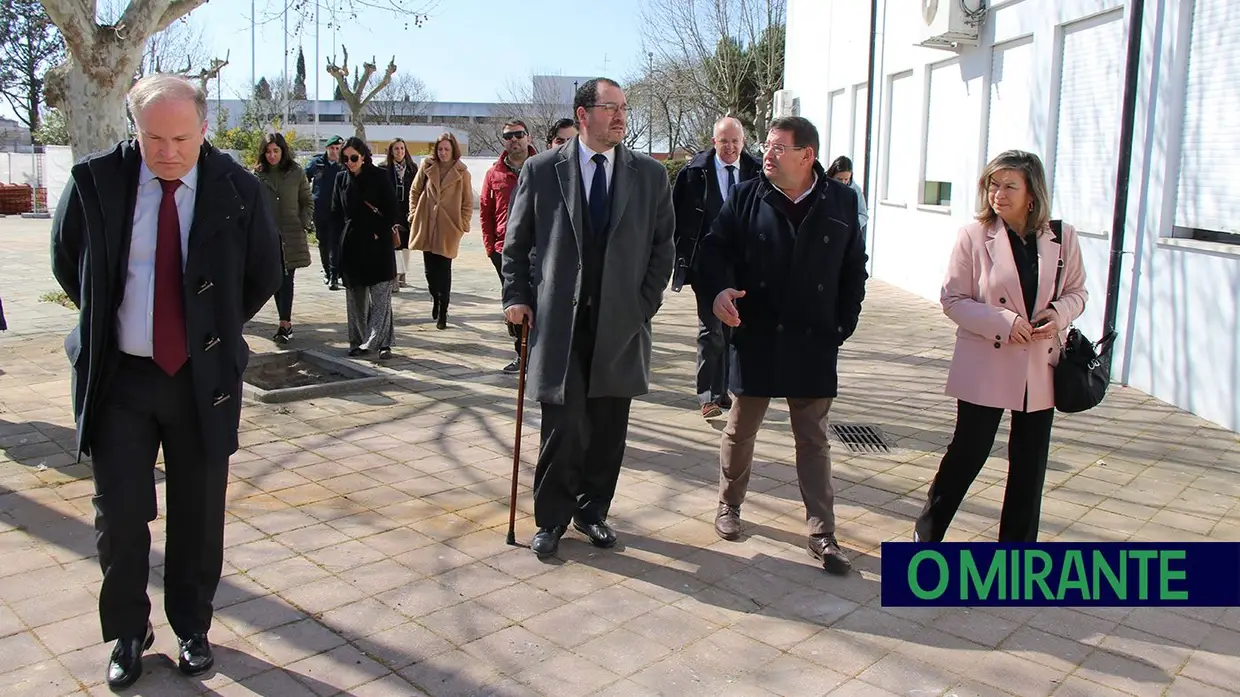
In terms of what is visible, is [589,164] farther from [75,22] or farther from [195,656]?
[75,22]

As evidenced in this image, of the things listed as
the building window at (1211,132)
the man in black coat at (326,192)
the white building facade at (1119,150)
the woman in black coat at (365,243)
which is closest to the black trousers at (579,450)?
the woman in black coat at (365,243)

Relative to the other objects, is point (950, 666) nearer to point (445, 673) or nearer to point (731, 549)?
point (731, 549)

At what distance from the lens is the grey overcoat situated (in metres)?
4.36

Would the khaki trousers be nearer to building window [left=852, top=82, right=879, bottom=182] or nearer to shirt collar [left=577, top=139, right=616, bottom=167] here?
shirt collar [left=577, top=139, right=616, bottom=167]

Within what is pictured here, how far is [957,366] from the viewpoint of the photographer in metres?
4.27

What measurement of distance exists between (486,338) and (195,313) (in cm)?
684

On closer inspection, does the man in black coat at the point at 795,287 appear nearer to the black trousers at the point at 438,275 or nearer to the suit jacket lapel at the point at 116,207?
the suit jacket lapel at the point at 116,207

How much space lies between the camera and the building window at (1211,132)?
22.9ft

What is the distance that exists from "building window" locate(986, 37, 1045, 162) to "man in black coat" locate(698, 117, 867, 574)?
6.49m

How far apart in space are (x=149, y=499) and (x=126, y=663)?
0.53m

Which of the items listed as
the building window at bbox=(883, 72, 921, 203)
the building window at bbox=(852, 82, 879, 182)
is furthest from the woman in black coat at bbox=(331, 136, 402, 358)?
the building window at bbox=(852, 82, 879, 182)

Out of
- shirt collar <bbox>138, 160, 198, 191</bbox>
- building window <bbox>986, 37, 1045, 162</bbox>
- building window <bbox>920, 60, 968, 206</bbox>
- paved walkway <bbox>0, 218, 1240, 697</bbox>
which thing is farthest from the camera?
building window <bbox>920, 60, 968, 206</bbox>

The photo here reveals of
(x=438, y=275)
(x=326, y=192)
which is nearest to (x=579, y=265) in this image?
(x=438, y=275)

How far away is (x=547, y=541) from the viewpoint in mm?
4457
